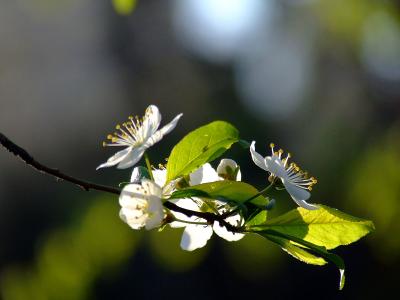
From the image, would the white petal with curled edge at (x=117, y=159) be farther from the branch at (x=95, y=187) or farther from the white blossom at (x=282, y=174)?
the white blossom at (x=282, y=174)

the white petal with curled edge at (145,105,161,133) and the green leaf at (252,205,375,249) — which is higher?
the white petal with curled edge at (145,105,161,133)

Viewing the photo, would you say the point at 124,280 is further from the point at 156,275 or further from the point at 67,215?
the point at 67,215

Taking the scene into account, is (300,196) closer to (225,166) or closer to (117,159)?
(225,166)

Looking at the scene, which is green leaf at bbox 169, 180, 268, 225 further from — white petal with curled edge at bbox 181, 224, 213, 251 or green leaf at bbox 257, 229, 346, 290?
white petal with curled edge at bbox 181, 224, 213, 251

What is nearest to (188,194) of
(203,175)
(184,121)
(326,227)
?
(203,175)

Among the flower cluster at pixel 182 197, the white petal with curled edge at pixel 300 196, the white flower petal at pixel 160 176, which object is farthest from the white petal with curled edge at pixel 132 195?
the white petal with curled edge at pixel 300 196

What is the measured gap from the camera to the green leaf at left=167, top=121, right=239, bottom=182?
1.18 meters

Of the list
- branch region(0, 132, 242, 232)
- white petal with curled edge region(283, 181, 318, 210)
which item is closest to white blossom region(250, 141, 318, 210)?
white petal with curled edge region(283, 181, 318, 210)

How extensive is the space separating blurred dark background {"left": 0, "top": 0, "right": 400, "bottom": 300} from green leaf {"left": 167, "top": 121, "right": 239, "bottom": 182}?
416 millimetres

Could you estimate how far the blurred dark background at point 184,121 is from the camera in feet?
16.9

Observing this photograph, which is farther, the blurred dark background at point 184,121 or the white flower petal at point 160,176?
the blurred dark background at point 184,121

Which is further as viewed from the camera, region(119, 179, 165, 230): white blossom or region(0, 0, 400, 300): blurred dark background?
region(0, 0, 400, 300): blurred dark background

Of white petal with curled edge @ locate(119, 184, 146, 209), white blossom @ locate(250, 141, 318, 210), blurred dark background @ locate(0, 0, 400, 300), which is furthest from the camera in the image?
blurred dark background @ locate(0, 0, 400, 300)

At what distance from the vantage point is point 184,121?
31.2ft
